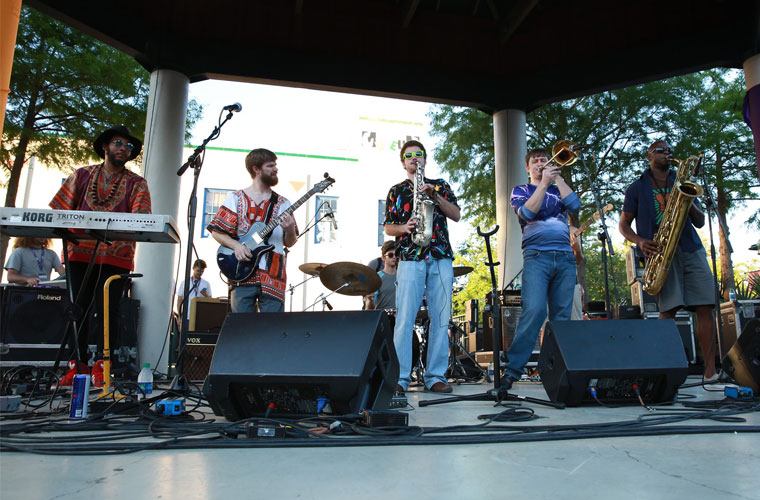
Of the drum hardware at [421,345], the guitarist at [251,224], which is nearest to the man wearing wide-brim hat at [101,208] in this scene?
the guitarist at [251,224]

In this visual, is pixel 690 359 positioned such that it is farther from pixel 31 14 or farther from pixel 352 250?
pixel 352 250

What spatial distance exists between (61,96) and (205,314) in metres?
3.98

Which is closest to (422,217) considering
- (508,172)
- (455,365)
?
(455,365)

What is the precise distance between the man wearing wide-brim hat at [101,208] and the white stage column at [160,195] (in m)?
2.56

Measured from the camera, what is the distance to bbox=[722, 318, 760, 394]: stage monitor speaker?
322 cm

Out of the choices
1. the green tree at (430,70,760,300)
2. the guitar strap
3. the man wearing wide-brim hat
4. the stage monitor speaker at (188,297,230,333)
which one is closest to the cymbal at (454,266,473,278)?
the stage monitor speaker at (188,297,230,333)

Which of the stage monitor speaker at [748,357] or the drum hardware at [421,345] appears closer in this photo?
the stage monitor speaker at [748,357]

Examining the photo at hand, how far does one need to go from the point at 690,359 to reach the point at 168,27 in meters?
7.62

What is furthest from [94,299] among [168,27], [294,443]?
[168,27]

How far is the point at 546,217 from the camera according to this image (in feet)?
12.3

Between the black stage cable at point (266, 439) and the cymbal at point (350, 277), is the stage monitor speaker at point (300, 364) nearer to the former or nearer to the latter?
the black stage cable at point (266, 439)

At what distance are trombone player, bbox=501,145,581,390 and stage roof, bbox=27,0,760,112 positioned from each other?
4.52 m

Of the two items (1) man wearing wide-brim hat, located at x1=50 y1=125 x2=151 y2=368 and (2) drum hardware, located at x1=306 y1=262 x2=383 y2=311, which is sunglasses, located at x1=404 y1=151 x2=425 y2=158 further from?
(1) man wearing wide-brim hat, located at x1=50 y1=125 x2=151 y2=368

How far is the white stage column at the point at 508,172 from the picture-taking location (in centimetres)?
808
